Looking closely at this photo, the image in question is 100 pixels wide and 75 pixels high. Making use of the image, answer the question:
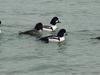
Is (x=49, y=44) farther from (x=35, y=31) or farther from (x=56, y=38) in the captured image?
(x=35, y=31)

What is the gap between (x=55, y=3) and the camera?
5219 centimetres

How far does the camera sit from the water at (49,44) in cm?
3033

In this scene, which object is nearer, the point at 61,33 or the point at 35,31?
the point at 61,33

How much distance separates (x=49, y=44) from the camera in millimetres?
35156

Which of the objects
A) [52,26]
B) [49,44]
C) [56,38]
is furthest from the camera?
[52,26]

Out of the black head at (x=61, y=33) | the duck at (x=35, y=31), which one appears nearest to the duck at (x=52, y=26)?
the duck at (x=35, y=31)

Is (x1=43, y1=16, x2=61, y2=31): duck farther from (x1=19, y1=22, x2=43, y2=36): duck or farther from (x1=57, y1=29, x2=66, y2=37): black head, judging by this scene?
(x1=57, y1=29, x2=66, y2=37): black head

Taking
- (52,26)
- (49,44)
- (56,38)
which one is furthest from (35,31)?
(49,44)

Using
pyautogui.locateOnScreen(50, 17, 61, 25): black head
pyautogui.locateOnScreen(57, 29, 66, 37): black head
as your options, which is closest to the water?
pyautogui.locateOnScreen(57, 29, 66, 37): black head

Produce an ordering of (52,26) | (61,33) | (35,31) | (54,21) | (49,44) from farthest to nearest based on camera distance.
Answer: (54,21) < (52,26) < (35,31) < (61,33) < (49,44)

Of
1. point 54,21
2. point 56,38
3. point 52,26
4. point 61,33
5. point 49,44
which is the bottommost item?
point 49,44

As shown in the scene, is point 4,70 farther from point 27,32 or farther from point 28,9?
point 28,9

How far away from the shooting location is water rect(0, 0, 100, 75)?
30328mm

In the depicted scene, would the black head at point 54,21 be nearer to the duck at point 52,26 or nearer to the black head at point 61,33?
the duck at point 52,26
